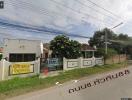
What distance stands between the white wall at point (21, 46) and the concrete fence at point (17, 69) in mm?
9265

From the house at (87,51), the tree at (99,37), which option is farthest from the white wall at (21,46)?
the tree at (99,37)

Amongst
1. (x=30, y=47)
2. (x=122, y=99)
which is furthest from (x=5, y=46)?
(x=122, y=99)

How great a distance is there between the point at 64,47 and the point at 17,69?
1207 centimetres

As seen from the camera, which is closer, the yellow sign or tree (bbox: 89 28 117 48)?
the yellow sign

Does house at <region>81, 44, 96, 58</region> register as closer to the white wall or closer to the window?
the white wall

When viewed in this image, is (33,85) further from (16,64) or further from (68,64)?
(68,64)

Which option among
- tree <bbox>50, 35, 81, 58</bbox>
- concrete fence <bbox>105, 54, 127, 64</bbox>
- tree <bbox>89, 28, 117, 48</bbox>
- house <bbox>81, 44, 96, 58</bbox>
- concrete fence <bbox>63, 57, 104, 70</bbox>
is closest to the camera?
concrete fence <bbox>63, 57, 104, 70</bbox>

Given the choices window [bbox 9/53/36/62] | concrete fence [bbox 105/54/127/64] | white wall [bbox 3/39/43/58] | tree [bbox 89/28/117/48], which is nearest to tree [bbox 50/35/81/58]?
white wall [bbox 3/39/43/58]

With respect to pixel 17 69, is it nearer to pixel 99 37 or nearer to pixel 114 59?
pixel 114 59

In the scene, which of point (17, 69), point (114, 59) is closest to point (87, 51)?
point (114, 59)

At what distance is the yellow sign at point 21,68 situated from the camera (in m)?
19.0

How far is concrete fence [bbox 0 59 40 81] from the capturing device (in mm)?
18053

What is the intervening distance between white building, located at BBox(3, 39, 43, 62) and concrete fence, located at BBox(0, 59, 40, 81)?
922 cm

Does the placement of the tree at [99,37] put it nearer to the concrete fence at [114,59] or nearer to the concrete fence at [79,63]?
the concrete fence at [114,59]
